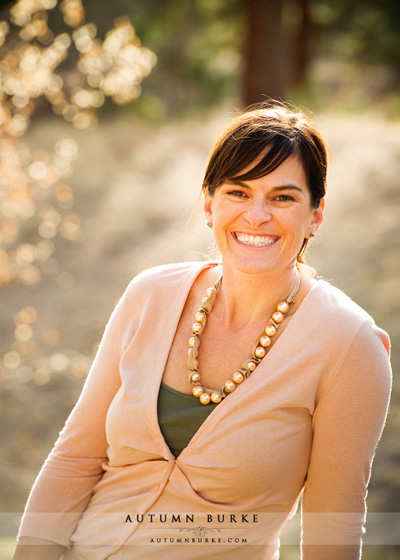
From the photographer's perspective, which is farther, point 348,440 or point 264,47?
point 264,47

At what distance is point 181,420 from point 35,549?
0.58 meters

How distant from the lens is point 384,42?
12742 mm

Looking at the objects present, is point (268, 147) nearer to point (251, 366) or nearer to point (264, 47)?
point (251, 366)

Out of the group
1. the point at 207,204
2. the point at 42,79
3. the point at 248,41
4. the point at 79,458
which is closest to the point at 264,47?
the point at 248,41

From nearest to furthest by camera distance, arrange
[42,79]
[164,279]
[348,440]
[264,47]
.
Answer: [348,440] → [164,279] → [42,79] → [264,47]

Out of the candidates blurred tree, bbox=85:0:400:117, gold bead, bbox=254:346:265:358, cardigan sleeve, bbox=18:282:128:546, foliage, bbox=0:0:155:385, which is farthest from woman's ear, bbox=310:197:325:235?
blurred tree, bbox=85:0:400:117

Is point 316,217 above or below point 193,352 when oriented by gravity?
above

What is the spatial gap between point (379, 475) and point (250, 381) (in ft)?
11.5

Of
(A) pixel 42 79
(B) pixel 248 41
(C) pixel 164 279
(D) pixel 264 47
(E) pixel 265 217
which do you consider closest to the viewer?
(E) pixel 265 217

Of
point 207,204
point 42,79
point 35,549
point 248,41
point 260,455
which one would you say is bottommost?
point 35,549

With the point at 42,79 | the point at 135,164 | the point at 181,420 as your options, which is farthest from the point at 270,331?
the point at 135,164

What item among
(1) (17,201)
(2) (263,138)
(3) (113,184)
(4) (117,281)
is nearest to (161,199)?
(3) (113,184)

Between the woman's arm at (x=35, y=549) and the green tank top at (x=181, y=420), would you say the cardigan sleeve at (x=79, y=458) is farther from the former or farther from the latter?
the green tank top at (x=181, y=420)

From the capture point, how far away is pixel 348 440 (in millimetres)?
1710
